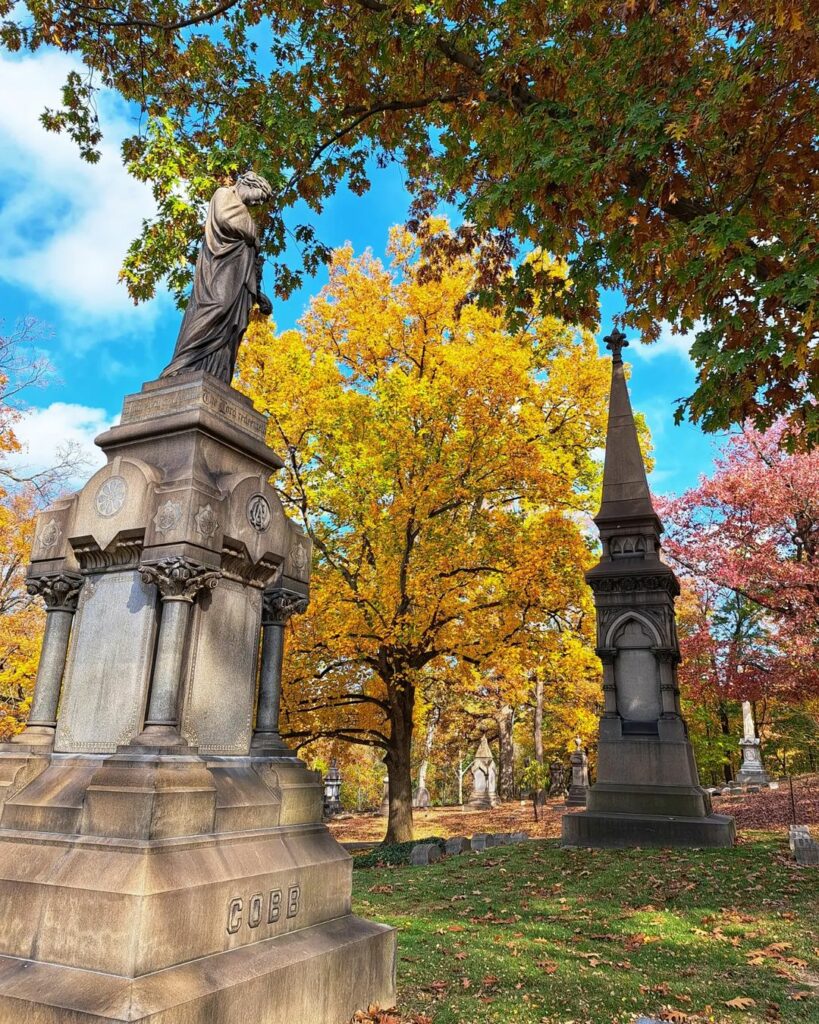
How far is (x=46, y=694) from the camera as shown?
15.3ft

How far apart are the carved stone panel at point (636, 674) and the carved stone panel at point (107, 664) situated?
10.9 m

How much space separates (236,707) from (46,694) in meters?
1.30

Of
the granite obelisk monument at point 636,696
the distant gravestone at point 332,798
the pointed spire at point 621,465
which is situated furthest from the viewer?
the distant gravestone at point 332,798

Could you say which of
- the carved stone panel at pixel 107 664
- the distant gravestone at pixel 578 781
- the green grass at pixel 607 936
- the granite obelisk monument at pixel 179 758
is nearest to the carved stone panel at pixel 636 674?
the green grass at pixel 607 936

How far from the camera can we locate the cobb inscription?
3791 millimetres

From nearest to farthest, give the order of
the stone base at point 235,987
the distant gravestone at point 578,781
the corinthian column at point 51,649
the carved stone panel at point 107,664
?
the stone base at point 235,987 < the carved stone panel at point 107,664 < the corinthian column at point 51,649 < the distant gravestone at point 578,781

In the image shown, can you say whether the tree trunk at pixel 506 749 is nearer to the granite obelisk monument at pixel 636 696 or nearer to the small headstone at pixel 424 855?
the small headstone at pixel 424 855

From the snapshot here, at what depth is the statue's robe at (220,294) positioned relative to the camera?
214 inches

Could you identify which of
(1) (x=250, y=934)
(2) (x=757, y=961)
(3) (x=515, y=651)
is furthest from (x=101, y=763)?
(3) (x=515, y=651)

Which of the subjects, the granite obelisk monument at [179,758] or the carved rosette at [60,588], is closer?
the granite obelisk monument at [179,758]

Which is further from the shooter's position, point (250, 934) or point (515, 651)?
point (515, 651)

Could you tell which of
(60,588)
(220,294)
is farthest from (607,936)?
(220,294)

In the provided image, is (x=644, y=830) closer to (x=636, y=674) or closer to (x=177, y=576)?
(x=636, y=674)

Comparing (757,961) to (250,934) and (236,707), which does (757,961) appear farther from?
(236,707)
